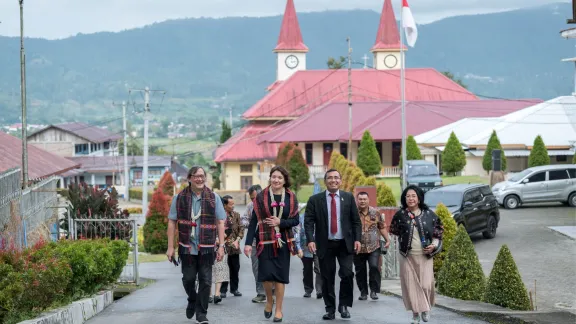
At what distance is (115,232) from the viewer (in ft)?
63.8

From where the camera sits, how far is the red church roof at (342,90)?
87500 millimetres

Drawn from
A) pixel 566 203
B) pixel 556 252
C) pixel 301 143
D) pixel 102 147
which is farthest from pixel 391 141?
pixel 102 147

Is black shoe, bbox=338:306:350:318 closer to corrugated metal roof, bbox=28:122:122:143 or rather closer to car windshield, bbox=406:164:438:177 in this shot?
car windshield, bbox=406:164:438:177

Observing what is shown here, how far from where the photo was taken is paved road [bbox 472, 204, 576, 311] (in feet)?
62.5

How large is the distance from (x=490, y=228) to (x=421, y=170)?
15.0 metres

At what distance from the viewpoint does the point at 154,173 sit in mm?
128125

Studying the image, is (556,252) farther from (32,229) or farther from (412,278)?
(412,278)

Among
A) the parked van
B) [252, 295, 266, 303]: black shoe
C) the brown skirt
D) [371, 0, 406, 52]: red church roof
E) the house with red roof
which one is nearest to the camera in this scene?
the brown skirt

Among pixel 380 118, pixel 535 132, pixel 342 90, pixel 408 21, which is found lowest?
pixel 535 132

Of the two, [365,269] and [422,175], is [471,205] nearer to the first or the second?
[365,269]

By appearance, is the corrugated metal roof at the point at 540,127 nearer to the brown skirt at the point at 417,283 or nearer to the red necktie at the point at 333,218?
the red necktie at the point at 333,218

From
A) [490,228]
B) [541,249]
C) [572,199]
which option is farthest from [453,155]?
[541,249]

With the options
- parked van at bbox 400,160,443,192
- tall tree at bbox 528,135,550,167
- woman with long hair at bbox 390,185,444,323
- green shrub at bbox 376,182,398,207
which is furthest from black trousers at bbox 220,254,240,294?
tall tree at bbox 528,135,550,167

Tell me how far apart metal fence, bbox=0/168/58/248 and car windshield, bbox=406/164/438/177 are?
2334 centimetres
